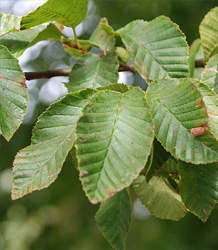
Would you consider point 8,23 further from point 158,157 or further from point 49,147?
point 158,157

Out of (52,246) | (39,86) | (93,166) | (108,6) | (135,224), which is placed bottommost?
(135,224)

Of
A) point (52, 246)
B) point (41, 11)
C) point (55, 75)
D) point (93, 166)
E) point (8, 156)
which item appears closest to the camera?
point (93, 166)

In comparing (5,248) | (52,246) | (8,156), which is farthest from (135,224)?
(8,156)

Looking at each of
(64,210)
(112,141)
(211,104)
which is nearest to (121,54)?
(211,104)

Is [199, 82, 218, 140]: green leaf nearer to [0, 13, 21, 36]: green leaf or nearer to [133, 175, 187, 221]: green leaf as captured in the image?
[133, 175, 187, 221]: green leaf

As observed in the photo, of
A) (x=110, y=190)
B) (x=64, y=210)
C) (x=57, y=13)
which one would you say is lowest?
(x=64, y=210)

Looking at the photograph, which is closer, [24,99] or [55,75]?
[24,99]

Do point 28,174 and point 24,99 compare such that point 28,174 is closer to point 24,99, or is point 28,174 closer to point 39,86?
point 24,99

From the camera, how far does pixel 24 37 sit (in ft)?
3.01

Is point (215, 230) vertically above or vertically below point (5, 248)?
above

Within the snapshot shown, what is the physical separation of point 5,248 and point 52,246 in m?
0.76

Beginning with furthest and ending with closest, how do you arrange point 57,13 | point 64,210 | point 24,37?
point 64,210 < point 24,37 < point 57,13

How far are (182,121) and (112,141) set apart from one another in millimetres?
147

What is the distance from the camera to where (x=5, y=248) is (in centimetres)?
472
